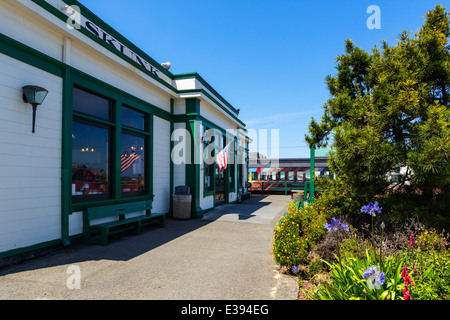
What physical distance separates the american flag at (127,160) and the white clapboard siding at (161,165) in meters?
0.83

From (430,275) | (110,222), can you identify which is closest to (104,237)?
(110,222)

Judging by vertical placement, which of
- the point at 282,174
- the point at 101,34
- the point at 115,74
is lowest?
the point at 282,174

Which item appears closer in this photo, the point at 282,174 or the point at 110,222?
the point at 110,222

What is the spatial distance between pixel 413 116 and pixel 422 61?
1048 mm

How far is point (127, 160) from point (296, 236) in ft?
17.1

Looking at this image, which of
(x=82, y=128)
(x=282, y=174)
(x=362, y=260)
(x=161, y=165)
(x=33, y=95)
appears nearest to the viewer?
(x=362, y=260)

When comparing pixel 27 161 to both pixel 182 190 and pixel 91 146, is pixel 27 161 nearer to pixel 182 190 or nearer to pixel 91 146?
pixel 91 146

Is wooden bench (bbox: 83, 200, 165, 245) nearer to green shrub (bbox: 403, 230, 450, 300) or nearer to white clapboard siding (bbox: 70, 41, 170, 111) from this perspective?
white clapboard siding (bbox: 70, 41, 170, 111)

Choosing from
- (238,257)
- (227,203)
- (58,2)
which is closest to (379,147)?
(238,257)

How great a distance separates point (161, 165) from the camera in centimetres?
902

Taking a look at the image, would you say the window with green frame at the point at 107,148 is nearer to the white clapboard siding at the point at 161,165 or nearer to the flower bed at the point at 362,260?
the white clapboard siding at the point at 161,165

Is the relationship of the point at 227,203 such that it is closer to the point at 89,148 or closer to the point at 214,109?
the point at 214,109

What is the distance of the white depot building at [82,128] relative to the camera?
458cm

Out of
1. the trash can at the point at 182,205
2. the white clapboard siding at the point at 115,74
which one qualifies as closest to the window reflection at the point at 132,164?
the trash can at the point at 182,205
